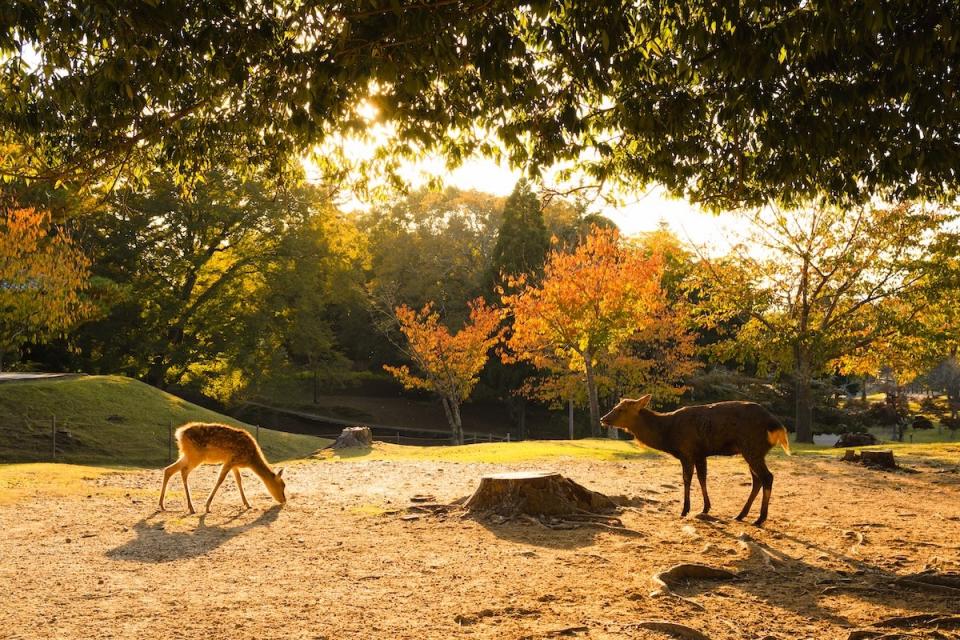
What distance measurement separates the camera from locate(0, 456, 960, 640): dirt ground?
6.50 metres

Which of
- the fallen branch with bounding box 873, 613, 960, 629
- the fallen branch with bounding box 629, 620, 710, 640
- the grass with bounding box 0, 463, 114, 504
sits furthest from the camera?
the grass with bounding box 0, 463, 114, 504

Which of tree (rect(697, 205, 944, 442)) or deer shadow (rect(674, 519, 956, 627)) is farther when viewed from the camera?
tree (rect(697, 205, 944, 442))

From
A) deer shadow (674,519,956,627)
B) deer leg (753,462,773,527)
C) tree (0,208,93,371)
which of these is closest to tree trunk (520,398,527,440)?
tree (0,208,93,371)

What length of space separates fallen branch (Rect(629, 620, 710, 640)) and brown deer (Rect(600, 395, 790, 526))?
522 cm

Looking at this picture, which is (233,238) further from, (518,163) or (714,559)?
(714,559)

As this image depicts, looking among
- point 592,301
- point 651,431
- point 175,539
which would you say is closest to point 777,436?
point 651,431

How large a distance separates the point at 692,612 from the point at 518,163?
6.42m

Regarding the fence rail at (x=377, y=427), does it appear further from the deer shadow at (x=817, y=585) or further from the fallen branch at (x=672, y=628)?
the fallen branch at (x=672, y=628)

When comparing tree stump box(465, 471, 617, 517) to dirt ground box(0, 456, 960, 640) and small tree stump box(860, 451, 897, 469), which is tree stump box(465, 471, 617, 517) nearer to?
dirt ground box(0, 456, 960, 640)

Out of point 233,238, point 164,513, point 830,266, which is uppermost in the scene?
point 233,238

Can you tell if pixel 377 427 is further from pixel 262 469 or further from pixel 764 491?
pixel 764 491

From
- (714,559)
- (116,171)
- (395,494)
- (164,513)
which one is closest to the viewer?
(714,559)

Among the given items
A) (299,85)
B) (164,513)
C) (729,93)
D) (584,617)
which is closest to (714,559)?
(584,617)

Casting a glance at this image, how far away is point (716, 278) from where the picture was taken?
32.2 metres
